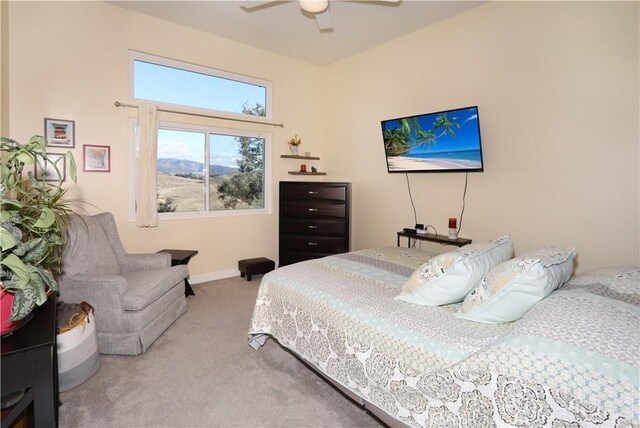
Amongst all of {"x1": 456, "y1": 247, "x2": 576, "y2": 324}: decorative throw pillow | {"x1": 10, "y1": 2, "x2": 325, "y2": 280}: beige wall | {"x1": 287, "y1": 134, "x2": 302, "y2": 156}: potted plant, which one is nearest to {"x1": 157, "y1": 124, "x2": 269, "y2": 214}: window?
{"x1": 10, "y1": 2, "x2": 325, "y2": 280}: beige wall

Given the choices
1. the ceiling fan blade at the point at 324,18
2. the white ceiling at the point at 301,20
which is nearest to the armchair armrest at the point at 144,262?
the white ceiling at the point at 301,20

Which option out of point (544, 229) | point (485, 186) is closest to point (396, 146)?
point (485, 186)

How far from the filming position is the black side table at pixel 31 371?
3.80ft

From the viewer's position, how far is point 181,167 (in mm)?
4113

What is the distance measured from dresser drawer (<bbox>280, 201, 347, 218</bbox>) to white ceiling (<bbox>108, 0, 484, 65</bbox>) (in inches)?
82.1

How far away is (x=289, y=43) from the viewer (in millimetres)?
4336

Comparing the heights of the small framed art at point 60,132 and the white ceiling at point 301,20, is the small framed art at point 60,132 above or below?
below

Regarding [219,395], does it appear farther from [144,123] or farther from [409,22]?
[409,22]

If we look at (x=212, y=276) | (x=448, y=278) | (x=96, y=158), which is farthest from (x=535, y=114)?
(x=96, y=158)

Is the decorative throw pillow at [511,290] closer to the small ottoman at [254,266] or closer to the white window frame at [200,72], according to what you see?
the small ottoman at [254,266]

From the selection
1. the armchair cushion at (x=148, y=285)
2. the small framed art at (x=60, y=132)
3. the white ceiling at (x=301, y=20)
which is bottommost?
the armchair cushion at (x=148, y=285)

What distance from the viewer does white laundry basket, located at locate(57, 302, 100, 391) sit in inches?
77.2

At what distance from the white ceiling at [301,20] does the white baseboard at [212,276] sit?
3.00 meters

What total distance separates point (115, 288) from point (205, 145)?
2325mm
